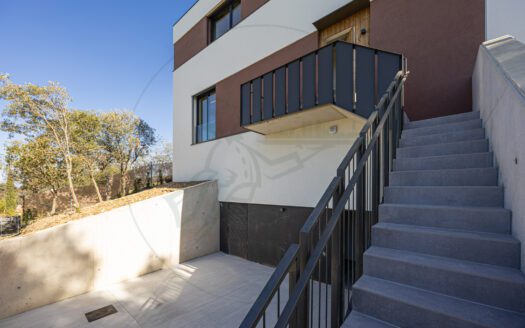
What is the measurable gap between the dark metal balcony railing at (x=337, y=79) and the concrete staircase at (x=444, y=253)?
1272 mm

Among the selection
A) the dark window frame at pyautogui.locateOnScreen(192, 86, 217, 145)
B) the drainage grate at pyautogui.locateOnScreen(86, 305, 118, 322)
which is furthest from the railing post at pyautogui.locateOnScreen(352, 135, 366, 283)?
the dark window frame at pyautogui.locateOnScreen(192, 86, 217, 145)

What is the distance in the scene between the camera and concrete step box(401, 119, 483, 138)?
2.64 m

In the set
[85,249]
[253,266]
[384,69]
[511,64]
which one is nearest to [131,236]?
[85,249]

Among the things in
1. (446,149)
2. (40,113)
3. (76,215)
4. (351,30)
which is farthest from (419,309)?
(40,113)

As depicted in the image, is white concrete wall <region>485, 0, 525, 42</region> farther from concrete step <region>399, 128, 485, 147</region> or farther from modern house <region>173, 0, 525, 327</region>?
concrete step <region>399, 128, 485, 147</region>

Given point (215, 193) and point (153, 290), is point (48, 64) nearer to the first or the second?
point (215, 193)

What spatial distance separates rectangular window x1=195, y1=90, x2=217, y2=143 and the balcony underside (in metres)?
2.86

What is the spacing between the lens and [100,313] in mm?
3709

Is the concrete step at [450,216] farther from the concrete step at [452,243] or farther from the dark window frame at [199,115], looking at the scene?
the dark window frame at [199,115]

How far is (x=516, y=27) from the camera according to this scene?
10.0 ft

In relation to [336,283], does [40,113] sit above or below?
above

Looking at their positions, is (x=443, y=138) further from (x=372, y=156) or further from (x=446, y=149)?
(x=372, y=156)

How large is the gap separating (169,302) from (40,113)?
11886 mm

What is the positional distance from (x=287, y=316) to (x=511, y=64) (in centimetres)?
237
